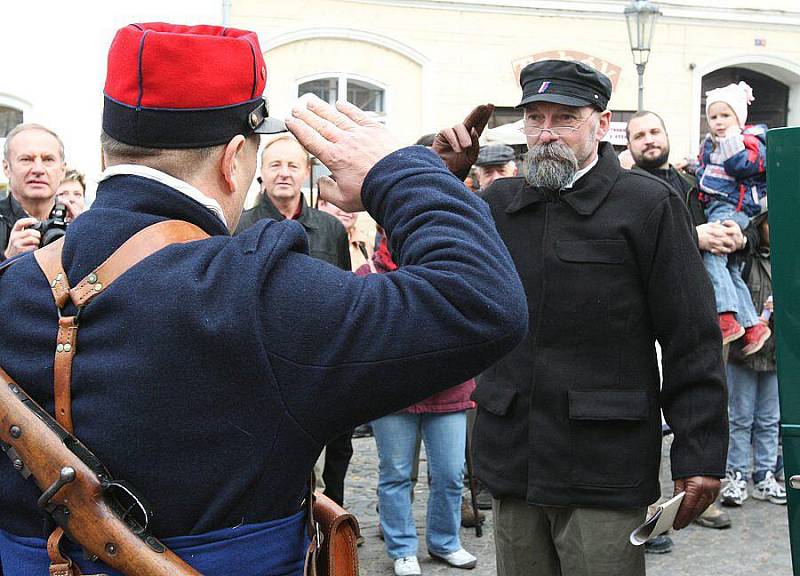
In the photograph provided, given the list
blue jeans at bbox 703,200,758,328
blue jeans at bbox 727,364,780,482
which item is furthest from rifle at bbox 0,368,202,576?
blue jeans at bbox 727,364,780,482

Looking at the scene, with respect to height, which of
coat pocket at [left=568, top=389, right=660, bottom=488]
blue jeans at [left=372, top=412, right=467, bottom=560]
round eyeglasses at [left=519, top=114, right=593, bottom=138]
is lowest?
blue jeans at [left=372, top=412, right=467, bottom=560]

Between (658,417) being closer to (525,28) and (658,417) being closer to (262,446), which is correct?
(262,446)

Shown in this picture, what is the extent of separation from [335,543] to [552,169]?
180cm

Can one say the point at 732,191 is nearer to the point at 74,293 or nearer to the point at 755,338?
the point at 755,338

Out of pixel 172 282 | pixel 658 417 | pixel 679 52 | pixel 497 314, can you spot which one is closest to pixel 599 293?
pixel 658 417

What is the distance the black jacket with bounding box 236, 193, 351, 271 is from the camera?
551cm

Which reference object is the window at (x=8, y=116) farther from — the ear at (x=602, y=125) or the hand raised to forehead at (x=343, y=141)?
the hand raised to forehead at (x=343, y=141)

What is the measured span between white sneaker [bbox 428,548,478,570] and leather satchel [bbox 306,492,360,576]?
139 inches

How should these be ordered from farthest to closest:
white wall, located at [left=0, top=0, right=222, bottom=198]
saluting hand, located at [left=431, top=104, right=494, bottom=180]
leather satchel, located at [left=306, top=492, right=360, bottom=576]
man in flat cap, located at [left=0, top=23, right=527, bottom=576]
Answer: white wall, located at [left=0, top=0, right=222, bottom=198] < saluting hand, located at [left=431, top=104, right=494, bottom=180] < leather satchel, located at [left=306, top=492, right=360, bottom=576] < man in flat cap, located at [left=0, top=23, right=527, bottom=576]

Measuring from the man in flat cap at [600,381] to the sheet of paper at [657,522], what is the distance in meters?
0.12

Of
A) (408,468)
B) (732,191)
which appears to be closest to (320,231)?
(408,468)

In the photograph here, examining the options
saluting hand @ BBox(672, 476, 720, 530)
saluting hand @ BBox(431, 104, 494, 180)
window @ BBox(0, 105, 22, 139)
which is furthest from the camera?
window @ BBox(0, 105, 22, 139)

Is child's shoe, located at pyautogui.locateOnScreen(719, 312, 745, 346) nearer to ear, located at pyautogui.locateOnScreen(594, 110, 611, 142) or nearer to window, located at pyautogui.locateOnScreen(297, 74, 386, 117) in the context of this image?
ear, located at pyautogui.locateOnScreen(594, 110, 611, 142)

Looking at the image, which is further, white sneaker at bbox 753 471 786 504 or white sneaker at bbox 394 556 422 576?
white sneaker at bbox 753 471 786 504
